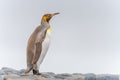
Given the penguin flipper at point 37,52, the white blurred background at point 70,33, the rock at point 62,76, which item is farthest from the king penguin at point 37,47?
the white blurred background at point 70,33

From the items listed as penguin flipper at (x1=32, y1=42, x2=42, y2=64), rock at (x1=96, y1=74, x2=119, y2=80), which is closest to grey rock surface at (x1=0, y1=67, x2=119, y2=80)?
rock at (x1=96, y1=74, x2=119, y2=80)

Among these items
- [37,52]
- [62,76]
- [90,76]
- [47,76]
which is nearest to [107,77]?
[90,76]

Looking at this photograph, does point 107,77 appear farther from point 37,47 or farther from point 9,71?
point 9,71

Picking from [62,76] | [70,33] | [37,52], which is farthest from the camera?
[70,33]

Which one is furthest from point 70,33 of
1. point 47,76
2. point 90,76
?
→ point 47,76

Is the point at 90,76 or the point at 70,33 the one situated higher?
the point at 70,33

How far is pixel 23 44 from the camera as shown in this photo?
422cm

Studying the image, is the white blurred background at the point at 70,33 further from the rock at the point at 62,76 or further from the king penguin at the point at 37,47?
the king penguin at the point at 37,47

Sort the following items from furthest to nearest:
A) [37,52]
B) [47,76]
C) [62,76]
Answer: [62,76]
[47,76]
[37,52]

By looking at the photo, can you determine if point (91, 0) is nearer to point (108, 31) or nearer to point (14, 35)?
point (108, 31)

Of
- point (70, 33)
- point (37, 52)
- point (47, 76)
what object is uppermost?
point (70, 33)

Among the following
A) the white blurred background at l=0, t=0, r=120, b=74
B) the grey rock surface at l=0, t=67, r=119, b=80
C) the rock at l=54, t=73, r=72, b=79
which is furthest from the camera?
the white blurred background at l=0, t=0, r=120, b=74

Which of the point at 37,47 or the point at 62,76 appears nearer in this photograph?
the point at 37,47

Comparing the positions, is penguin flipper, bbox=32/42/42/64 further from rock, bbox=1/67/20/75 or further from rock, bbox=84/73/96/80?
rock, bbox=84/73/96/80
